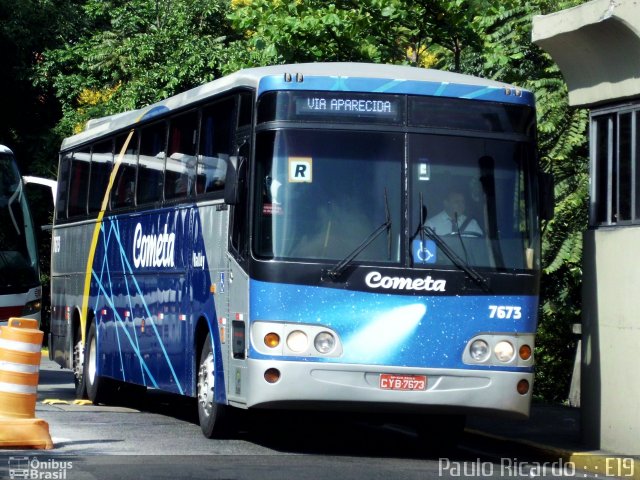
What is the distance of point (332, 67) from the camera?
1283 centimetres

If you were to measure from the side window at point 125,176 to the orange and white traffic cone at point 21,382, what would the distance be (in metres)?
5.10

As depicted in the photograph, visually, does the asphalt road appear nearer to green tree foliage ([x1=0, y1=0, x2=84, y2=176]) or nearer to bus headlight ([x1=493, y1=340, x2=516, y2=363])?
bus headlight ([x1=493, y1=340, x2=516, y2=363])

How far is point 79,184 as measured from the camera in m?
20.5

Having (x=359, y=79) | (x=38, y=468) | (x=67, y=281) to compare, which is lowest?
(x=38, y=468)

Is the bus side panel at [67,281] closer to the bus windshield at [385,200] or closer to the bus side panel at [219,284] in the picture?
the bus side panel at [219,284]

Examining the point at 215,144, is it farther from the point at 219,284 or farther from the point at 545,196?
the point at 545,196

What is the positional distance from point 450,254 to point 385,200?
2.32 ft

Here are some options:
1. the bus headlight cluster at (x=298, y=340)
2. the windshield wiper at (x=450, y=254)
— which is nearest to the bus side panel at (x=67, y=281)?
the bus headlight cluster at (x=298, y=340)

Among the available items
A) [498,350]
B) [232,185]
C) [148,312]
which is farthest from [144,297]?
[498,350]

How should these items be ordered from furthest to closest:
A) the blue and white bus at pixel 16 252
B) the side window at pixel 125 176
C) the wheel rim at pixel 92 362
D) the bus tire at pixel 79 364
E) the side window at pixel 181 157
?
the blue and white bus at pixel 16 252 < the bus tire at pixel 79 364 < the wheel rim at pixel 92 362 < the side window at pixel 125 176 < the side window at pixel 181 157

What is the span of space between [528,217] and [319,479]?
3.19 metres

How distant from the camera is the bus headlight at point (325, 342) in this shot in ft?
39.1

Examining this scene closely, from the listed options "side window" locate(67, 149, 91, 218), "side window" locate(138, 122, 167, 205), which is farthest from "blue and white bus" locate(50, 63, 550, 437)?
"side window" locate(67, 149, 91, 218)

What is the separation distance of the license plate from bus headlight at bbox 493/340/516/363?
678 mm
